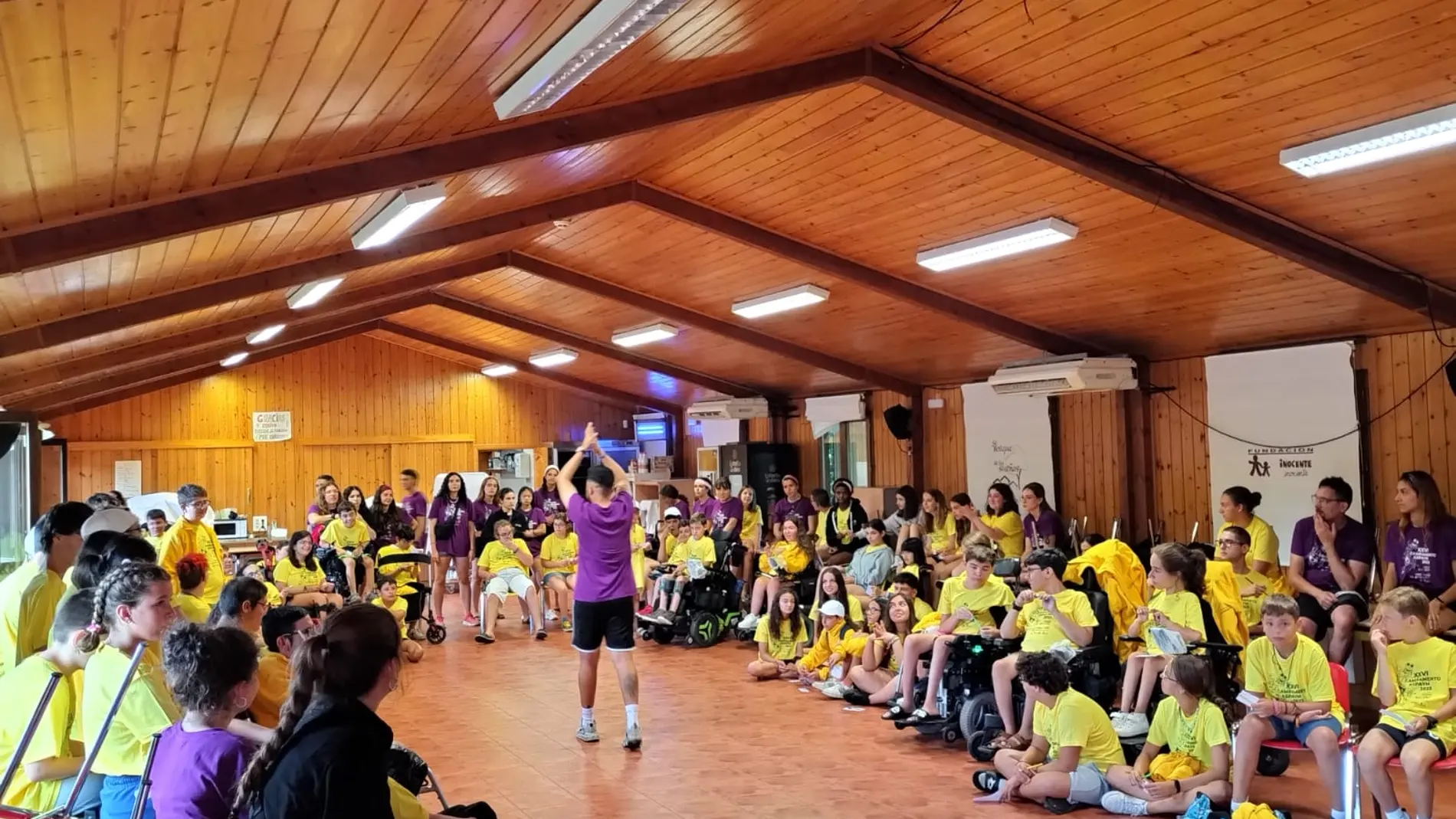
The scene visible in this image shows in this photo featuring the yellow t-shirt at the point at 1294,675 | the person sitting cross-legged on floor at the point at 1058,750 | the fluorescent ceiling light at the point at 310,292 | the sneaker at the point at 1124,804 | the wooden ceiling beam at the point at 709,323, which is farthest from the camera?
the wooden ceiling beam at the point at 709,323

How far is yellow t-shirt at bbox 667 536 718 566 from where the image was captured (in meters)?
10.2

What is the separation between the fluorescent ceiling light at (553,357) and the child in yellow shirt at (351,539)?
15.7 ft

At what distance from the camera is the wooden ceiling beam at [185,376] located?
13789 millimetres

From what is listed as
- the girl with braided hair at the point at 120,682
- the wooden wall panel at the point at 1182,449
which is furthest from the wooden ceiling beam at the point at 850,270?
the girl with braided hair at the point at 120,682

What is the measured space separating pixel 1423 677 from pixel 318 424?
1457cm

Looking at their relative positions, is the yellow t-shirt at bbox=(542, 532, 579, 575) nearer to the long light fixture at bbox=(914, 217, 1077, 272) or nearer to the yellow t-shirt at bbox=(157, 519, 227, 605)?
the yellow t-shirt at bbox=(157, 519, 227, 605)

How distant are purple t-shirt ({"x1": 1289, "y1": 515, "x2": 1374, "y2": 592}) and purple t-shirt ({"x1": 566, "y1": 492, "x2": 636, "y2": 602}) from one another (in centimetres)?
459

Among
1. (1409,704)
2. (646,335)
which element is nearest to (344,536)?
(646,335)

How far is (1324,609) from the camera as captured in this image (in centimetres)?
678

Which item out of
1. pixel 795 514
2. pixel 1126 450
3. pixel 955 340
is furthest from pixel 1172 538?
pixel 795 514

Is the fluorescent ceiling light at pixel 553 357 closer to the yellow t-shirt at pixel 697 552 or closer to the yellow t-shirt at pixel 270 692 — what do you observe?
the yellow t-shirt at pixel 697 552

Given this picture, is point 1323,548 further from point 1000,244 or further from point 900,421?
point 900,421

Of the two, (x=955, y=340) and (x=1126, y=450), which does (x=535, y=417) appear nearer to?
(x=955, y=340)

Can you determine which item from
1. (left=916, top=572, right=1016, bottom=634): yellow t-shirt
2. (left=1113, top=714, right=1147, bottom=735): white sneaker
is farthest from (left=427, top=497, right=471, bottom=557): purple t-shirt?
(left=1113, top=714, right=1147, bottom=735): white sneaker
